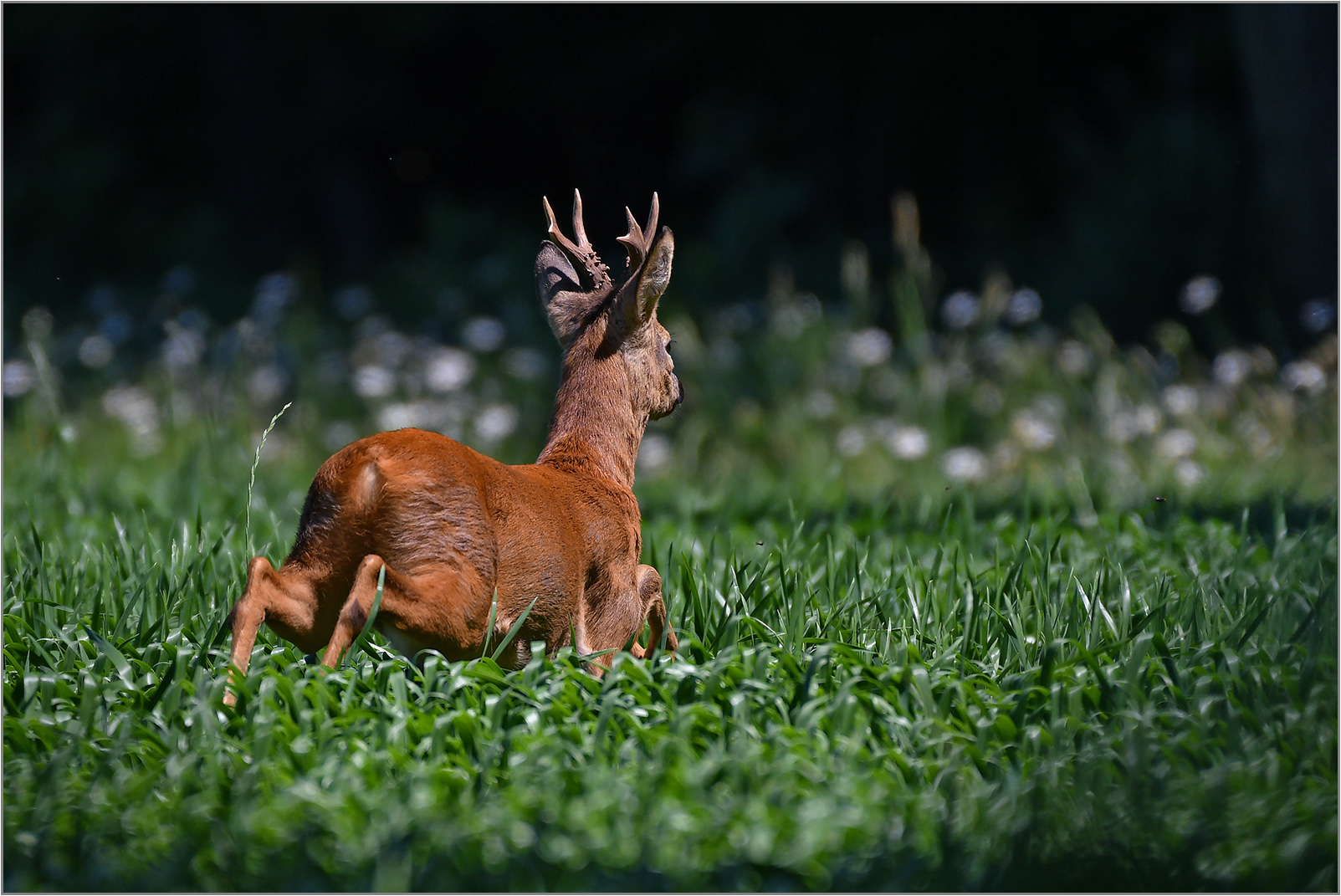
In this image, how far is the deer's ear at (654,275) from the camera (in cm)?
329

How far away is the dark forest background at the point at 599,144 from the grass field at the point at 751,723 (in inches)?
223

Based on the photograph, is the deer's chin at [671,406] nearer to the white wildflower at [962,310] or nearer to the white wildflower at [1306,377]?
the white wildflower at [1306,377]

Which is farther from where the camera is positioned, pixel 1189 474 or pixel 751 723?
pixel 1189 474

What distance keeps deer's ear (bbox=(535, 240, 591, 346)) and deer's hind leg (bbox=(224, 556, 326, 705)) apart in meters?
1.08

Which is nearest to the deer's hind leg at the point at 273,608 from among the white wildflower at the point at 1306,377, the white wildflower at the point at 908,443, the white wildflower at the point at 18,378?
the white wildflower at the point at 18,378

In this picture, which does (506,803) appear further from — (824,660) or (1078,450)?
(1078,450)

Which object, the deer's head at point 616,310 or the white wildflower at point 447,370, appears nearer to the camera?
the deer's head at point 616,310

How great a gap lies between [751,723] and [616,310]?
3.97 ft

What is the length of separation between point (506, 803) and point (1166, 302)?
319 inches

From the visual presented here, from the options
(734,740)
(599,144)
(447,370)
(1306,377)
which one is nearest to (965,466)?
(1306,377)

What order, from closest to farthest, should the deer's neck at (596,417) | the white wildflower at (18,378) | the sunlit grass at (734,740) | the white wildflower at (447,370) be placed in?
the sunlit grass at (734,740) → the deer's neck at (596,417) → the white wildflower at (18,378) → the white wildflower at (447,370)

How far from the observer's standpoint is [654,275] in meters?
3.37

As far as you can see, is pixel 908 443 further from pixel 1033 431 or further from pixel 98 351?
pixel 98 351

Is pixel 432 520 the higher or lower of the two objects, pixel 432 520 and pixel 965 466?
the lower
